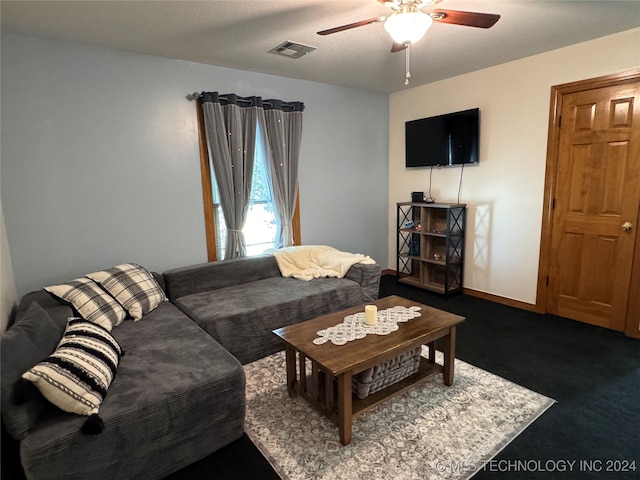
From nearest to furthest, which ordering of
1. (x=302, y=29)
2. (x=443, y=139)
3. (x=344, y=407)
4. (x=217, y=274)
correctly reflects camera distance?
(x=344, y=407), (x=302, y=29), (x=217, y=274), (x=443, y=139)

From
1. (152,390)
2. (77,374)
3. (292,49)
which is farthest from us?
(292,49)

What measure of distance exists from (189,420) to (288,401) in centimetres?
70

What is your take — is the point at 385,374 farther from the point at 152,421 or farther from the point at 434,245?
the point at 434,245

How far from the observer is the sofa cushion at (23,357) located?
1.38 meters

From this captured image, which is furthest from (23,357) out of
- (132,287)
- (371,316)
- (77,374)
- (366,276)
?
(366,276)

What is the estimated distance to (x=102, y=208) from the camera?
2.95 metres

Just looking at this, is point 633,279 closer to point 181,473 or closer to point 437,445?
point 437,445

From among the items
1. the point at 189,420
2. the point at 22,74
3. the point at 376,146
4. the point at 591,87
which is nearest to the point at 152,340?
the point at 189,420

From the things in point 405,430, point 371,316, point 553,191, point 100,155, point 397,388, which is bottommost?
point 405,430

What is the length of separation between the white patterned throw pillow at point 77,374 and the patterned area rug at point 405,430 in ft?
2.74

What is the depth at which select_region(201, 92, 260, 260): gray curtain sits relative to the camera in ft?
10.9

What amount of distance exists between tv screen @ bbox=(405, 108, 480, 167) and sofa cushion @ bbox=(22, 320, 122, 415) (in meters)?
3.74

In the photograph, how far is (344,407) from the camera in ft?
5.90

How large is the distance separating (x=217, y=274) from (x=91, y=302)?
109 cm
